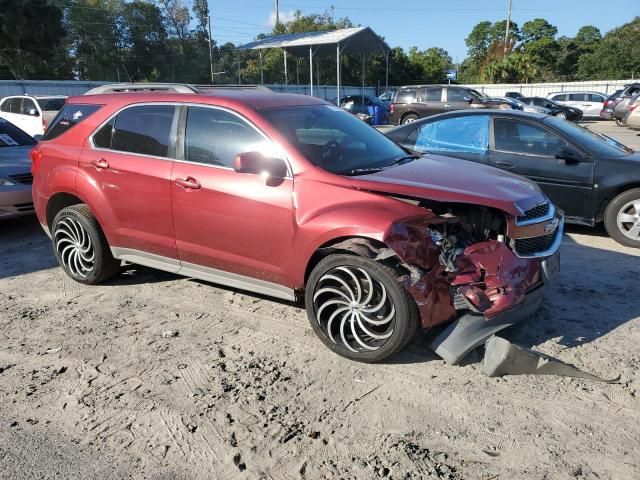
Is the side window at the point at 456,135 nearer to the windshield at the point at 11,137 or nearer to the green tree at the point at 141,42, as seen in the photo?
the windshield at the point at 11,137

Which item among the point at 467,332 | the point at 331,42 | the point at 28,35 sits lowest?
the point at 467,332

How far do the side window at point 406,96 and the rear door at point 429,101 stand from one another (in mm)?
305

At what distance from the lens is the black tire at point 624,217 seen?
5930 mm

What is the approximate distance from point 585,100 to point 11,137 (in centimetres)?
2877

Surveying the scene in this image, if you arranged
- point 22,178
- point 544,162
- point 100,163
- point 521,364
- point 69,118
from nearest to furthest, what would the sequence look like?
point 521,364, point 100,163, point 69,118, point 544,162, point 22,178

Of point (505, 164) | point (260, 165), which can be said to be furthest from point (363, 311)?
point (505, 164)

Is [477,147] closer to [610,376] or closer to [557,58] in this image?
[610,376]

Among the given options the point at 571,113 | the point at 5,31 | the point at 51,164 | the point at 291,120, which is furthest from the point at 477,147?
the point at 5,31

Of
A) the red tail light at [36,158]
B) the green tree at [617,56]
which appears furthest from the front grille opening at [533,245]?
the green tree at [617,56]

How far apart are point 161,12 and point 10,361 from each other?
2243 inches

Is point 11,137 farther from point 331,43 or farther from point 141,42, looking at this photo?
point 141,42

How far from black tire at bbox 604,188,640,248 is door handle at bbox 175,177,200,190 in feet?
15.6

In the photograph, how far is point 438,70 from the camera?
209 ft

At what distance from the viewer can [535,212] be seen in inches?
147
